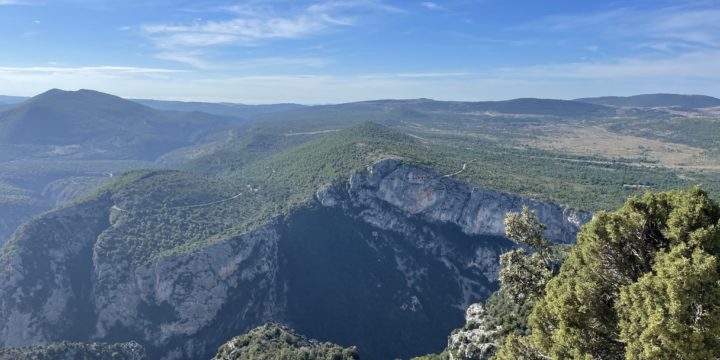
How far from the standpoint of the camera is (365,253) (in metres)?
158

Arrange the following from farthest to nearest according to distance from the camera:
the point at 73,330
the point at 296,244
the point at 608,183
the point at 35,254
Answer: the point at 608,183, the point at 296,244, the point at 35,254, the point at 73,330

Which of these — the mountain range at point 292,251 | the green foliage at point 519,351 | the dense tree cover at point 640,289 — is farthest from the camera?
the mountain range at point 292,251

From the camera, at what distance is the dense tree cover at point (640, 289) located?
20875 millimetres

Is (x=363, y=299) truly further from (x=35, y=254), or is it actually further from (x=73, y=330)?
(x=35, y=254)

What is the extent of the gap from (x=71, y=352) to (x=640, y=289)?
10115cm

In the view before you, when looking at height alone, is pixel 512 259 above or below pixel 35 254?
above

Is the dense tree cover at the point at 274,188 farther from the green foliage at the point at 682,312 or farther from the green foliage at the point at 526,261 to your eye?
the green foliage at the point at 682,312

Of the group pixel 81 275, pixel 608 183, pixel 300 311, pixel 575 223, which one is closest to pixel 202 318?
pixel 300 311

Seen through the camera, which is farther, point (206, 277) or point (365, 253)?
point (365, 253)

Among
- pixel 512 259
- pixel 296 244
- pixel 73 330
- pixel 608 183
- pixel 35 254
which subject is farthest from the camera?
pixel 608 183

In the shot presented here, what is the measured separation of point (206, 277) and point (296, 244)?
30760mm

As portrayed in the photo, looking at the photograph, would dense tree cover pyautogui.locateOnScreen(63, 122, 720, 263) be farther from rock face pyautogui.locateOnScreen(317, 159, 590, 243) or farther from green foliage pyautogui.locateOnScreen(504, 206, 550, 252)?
green foliage pyautogui.locateOnScreen(504, 206, 550, 252)

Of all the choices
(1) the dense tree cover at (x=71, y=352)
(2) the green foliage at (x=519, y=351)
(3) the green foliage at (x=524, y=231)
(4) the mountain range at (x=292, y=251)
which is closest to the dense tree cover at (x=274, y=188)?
(4) the mountain range at (x=292, y=251)

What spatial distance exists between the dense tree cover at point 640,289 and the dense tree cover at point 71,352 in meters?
90.1
